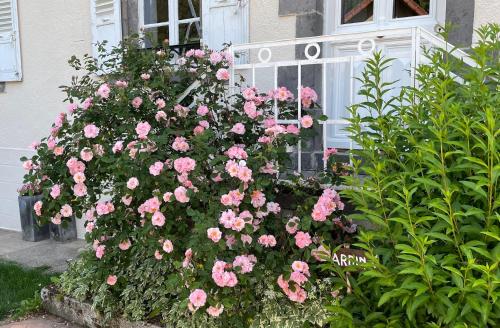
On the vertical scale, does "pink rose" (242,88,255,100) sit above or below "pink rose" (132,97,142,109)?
above

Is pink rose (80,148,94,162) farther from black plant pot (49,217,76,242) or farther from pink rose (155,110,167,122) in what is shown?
black plant pot (49,217,76,242)

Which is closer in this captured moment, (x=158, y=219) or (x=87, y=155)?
(x=158, y=219)

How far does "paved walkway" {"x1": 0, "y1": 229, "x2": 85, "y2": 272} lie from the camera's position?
503 cm

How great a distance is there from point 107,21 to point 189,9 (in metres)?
1.00

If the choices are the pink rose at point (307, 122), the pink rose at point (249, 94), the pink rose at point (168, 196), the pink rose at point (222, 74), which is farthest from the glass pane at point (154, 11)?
the pink rose at point (168, 196)

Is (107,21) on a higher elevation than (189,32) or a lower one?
higher

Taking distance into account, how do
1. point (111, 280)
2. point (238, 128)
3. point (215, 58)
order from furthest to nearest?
point (215, 58), point (111, 280), point (238, 128)

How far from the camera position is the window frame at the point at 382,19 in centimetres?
399

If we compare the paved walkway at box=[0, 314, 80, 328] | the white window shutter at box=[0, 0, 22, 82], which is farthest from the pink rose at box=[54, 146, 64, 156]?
the white window shutter at box=[0, 0, 22, 82]

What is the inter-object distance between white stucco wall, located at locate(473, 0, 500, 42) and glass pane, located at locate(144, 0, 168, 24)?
3263 millimetres

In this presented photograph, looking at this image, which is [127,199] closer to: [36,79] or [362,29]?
[362,29]

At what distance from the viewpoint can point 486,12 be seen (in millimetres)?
3545

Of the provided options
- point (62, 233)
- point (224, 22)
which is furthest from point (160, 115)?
point (62, 233)

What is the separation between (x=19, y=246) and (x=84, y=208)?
2986 millimetres
